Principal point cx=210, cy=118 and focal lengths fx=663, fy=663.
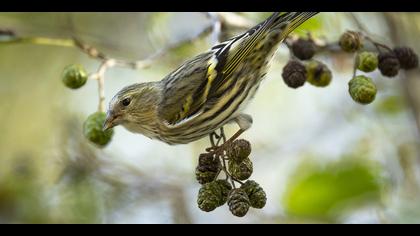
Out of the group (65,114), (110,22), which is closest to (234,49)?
(65,114)

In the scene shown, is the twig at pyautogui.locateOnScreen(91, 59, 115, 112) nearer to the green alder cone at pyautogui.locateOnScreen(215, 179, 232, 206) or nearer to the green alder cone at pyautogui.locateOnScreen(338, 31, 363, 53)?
the green alder cone at pyautogui.locateOnScreen(215, 179, 232, 206)

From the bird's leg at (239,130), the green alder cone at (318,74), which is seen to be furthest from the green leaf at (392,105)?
the bird's leg at (239,130)

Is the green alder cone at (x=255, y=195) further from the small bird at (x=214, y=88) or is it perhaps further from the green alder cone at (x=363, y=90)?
the green alder cone at (x=363, y=90)

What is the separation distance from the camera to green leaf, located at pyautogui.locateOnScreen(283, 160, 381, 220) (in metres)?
3.49

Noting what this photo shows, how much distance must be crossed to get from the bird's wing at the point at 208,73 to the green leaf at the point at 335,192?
0.93 m

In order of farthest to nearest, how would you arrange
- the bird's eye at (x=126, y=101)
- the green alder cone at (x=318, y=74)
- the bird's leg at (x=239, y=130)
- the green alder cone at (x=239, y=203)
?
the bird's eye at (x=126, y=101)
the green alder cone at (x=318, y=74)
the bird's leg at (x=239, y=130)
the green alder cone at (x=239, y=203)

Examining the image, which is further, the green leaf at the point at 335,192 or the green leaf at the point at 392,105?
the green leaf at the point at 392,105

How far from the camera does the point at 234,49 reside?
2.91 metres

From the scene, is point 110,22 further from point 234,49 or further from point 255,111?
point 234,49

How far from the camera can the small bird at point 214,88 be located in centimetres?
283

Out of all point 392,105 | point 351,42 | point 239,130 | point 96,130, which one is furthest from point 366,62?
point 392,105

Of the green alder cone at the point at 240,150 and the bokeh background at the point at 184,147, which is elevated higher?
the bokeh background at the point at 184,147

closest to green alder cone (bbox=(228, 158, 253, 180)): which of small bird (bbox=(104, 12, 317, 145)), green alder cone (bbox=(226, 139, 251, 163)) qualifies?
green alder cone (bbox=(226, 139, 251, 163))

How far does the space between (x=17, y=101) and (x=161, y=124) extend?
10.1 feet
